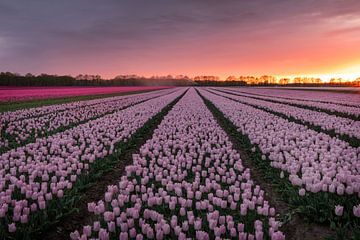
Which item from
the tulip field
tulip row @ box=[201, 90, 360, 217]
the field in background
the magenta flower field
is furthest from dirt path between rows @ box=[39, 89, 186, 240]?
the magenta flower field

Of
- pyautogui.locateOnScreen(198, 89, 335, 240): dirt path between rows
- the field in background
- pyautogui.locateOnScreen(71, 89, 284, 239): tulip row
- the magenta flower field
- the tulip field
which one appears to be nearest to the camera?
pyautogui.locateOnScreen(71, 89, 284, 239): tulip row

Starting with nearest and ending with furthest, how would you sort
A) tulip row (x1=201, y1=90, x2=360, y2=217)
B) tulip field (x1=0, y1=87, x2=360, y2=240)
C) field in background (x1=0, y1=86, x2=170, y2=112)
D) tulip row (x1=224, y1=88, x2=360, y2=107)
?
tulip field (x1=0, y1=87, x2=360, y2=240)
tulip row (x1=201, y1=90, x2=360, y2=217)
field in background (x1=0, y1=86, x2=170, y2=112)
tulip row (x1=224, y1=88, x2=360, y2=107)

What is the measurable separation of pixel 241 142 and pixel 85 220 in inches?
273

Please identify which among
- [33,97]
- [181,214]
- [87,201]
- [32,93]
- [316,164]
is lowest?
[87,201]

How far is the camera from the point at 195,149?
938 cm

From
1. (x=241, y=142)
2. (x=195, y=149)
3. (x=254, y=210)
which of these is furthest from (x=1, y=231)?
(x=241, y=142)

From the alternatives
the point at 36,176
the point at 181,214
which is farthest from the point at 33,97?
the point at 181,214

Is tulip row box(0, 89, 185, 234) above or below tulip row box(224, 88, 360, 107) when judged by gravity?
above

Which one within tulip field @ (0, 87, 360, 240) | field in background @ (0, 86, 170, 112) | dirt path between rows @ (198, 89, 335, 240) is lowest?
dirt path between rows @ (198, 89, 335, 240)

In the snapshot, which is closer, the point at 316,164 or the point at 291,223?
the point at 291,223

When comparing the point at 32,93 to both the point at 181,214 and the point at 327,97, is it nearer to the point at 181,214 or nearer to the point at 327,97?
the point at 327,97

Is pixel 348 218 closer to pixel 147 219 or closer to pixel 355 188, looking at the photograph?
pixel 355 188

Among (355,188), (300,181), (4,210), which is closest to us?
(4,210)

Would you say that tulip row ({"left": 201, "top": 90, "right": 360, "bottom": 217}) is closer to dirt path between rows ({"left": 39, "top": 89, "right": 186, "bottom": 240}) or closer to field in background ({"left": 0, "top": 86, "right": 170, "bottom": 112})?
dirt path between rows ({"left": 39, "top": 89, "right": 186, "bottom": 240})
